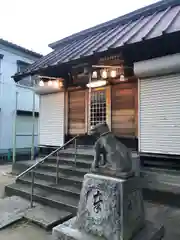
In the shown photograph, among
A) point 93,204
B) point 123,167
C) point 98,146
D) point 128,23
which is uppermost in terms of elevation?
point 128,23

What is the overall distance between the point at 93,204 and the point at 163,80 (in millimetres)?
4109

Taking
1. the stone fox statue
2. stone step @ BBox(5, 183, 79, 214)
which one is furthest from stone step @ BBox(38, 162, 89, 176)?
the stone fox statue

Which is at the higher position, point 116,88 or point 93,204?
point 116,88

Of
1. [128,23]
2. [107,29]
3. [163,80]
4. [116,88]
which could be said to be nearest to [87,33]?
[107,29]

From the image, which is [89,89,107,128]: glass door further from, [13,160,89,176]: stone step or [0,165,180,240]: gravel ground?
[0,165,180,240]: gravel ground

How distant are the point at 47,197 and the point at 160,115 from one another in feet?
11.9

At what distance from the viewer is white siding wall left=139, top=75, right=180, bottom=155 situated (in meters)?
5.52

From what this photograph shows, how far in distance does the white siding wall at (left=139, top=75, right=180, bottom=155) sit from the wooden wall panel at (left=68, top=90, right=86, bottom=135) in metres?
2.53

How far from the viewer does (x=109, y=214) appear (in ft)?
9.27

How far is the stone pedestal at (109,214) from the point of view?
109 inches

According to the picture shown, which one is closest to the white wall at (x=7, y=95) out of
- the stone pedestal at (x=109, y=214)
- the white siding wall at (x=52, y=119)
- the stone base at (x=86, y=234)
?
the white siding wall at (x=52, y=119)

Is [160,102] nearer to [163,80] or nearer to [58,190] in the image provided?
[163,80]

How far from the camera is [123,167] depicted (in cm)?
297

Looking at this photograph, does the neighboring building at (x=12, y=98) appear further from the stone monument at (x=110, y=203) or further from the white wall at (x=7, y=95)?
the stone monument at (x=110, y=203)
